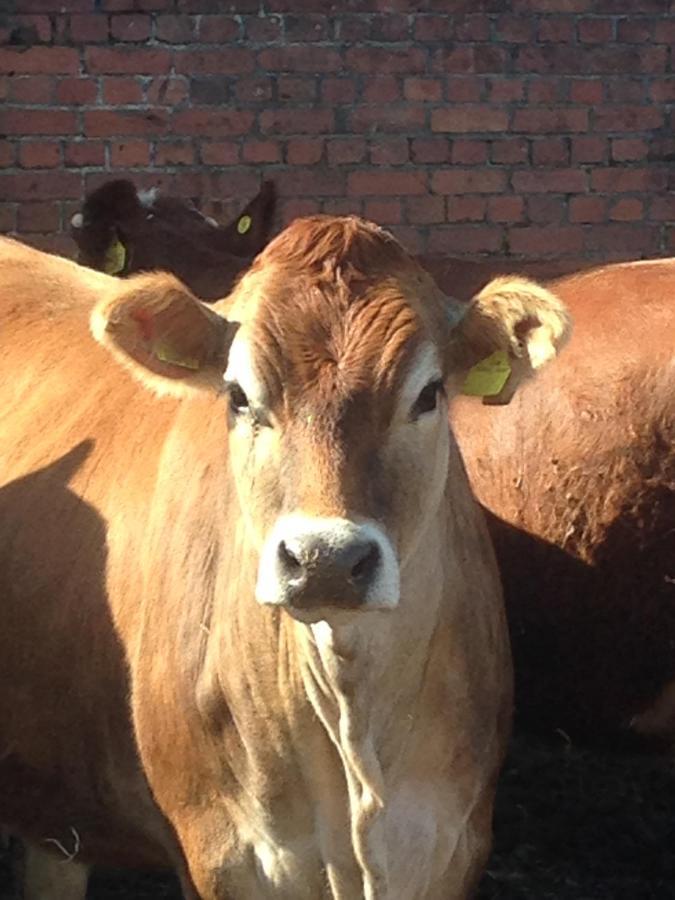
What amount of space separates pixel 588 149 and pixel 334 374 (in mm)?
3319

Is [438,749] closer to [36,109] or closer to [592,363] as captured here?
[592,363]

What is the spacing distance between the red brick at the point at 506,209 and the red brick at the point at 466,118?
238 millimetres

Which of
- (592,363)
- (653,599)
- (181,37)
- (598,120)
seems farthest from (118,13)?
(653,599)

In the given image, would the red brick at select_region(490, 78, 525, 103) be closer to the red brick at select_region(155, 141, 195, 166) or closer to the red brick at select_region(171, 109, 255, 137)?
the red brick at select_region(171, 109, 255, 137)

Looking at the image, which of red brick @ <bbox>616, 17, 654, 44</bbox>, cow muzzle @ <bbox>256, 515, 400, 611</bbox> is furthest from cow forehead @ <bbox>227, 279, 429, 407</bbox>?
red brick @ <bbox>616, 17, 654, 44</bbox>

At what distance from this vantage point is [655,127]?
20.3 feet

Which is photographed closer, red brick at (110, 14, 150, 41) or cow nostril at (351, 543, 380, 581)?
cow nostril at (351, 543, 380, 581)

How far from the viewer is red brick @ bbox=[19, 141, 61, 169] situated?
6.19 metres

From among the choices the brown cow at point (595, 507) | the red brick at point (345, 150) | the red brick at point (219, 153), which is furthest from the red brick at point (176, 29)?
the brown cow at point (595, 507)

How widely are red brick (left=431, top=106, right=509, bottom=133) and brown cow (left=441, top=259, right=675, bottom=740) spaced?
1.75 meters

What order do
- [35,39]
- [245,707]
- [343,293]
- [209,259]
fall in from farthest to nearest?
[35,39] → [209,259] → [245,707] → [343,293]

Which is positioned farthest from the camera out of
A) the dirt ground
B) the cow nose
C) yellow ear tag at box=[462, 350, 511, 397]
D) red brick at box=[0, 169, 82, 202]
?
red brick at box=[0, 169, 82, 202]

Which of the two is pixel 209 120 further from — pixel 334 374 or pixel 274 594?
pixel 274 594

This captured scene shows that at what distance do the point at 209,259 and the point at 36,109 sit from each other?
0.89 m
